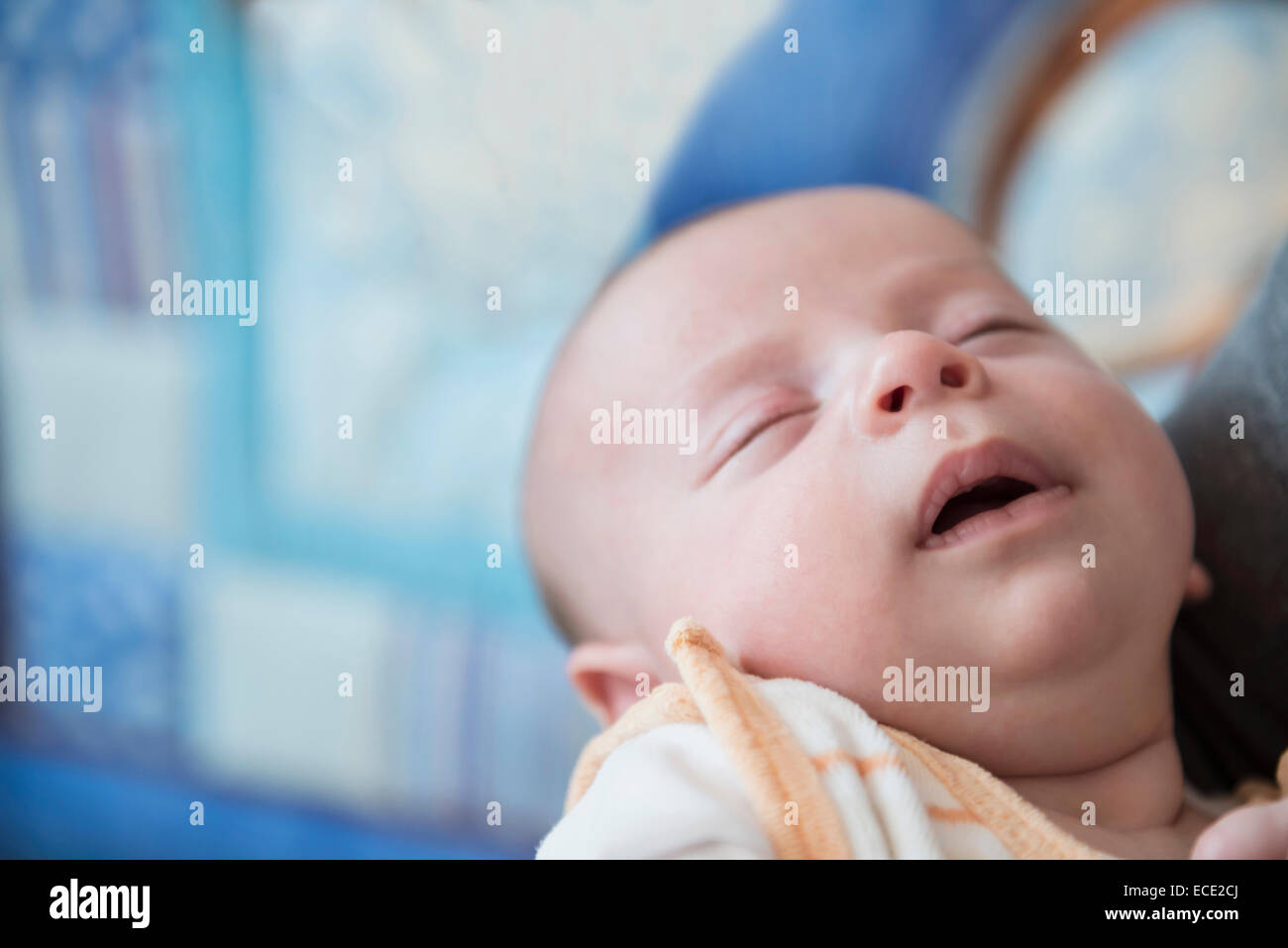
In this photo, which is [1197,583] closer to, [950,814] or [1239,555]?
[1239,555]

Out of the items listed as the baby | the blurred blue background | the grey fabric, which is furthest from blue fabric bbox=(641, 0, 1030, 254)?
the grey fabric

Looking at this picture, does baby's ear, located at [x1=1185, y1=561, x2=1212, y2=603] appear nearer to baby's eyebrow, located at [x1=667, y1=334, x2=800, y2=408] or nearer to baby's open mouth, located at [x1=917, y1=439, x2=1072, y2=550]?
baby's open mouth, located at [x1=917, y1=439, x2=1072, y2=550]

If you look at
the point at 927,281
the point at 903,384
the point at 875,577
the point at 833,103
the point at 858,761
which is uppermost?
the point at 833,103

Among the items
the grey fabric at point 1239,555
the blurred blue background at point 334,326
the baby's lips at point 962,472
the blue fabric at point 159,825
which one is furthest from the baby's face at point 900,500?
the blue fabric at point 159,825

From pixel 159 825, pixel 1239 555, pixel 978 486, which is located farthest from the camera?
pixel 159 825

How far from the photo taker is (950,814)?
667mm

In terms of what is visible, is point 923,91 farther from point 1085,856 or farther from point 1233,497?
point 1085,856

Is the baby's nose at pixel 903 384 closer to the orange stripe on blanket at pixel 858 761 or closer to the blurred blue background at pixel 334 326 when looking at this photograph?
the orange stripe on blanket at pixel 858 761

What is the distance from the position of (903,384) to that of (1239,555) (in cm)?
36

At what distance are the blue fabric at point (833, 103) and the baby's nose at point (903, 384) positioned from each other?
62 centimetres

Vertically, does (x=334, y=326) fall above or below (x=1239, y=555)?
above

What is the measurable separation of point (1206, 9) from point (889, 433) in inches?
36.4

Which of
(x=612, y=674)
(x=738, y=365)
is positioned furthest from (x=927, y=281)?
(x=612, y=674)
